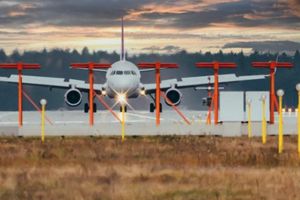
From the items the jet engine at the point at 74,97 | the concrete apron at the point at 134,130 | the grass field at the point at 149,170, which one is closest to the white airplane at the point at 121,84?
the jet engine at the point at 74,97

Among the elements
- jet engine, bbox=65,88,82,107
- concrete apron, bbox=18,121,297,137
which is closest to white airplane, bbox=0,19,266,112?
jet engine, bbox=65,88,82,107

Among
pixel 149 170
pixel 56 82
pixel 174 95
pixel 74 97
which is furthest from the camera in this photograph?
pixel 56 82

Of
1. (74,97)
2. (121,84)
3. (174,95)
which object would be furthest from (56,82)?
(174,95)

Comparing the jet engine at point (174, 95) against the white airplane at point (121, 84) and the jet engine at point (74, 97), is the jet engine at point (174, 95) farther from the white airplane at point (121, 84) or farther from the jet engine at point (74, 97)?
the jet engine at point (74, 97)

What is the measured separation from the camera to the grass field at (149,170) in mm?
20531

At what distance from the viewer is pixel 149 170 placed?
25906mm

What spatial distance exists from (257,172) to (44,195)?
318 inches

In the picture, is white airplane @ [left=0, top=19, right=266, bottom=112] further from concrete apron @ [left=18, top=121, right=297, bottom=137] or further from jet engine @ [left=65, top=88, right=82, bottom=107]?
concrete apron @ [left=18, top=121, right=297, bottom=137]

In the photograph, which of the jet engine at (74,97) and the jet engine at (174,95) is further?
the jet engine at (174,95)

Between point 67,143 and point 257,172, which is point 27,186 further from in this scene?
point 67,143

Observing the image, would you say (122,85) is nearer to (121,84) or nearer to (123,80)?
(121,84)

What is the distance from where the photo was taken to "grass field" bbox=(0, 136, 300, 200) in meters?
20.5

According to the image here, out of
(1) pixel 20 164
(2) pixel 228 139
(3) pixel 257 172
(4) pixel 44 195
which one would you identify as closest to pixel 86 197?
A: (4) pixel 44 195

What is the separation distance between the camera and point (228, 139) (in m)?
41.7
